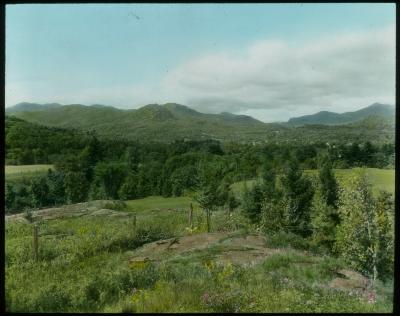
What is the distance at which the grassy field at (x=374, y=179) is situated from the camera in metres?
9.26

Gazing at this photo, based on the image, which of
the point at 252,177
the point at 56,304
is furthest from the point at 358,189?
the point at 56,304

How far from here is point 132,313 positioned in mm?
6156

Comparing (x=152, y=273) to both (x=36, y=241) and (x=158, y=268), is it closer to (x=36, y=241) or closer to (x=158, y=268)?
(x=158, y=268)

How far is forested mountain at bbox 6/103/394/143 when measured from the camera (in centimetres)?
881

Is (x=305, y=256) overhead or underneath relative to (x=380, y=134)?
underneath

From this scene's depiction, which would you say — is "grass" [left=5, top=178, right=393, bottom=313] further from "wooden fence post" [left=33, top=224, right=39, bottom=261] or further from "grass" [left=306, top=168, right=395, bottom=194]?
"grass" [left=306, top=168, right=395, bottom=194]

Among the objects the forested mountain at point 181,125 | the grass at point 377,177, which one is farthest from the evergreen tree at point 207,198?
the grass at point 377,177

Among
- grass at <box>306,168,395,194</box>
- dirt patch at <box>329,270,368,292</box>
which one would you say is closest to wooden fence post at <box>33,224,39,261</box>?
dirt patch at <box>329,270,368,292</box>

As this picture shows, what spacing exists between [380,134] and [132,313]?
21.2 feet

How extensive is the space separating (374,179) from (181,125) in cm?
419

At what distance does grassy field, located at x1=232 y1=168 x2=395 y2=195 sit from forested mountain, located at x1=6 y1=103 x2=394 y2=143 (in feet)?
2.28

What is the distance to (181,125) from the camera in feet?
29.7

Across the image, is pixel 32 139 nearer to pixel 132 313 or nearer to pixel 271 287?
A: pixel 132 313

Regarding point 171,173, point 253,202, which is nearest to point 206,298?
point 171,173
